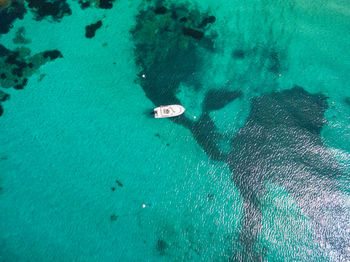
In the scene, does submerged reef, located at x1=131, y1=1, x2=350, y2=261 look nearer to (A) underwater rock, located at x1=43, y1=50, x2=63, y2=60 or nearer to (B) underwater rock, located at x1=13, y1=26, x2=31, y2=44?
(A) underwater rock, located at x1=43, y1=50, x2=63, y2=60

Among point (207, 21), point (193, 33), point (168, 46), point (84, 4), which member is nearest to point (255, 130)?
point (193, 33)

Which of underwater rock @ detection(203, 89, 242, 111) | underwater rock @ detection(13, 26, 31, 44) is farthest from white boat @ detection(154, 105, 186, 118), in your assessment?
underwater rock @ detection(13, 26, 31, 44)

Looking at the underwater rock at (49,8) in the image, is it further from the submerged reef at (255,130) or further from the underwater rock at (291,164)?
the underwater rock at (291,164)

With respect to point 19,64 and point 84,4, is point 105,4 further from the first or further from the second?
point 19,64

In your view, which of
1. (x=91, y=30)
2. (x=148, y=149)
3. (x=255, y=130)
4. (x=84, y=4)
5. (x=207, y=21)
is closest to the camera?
(x=148, y=149)

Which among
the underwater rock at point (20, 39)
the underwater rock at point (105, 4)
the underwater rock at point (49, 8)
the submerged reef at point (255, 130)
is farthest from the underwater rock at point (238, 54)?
the underwater rock at point (20, 39)
